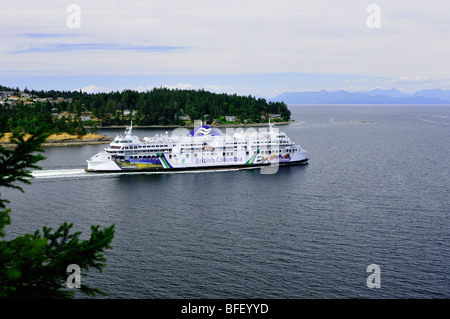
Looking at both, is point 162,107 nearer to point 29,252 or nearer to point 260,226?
point 260,226

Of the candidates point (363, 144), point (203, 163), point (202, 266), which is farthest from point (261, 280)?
point (363, 144)

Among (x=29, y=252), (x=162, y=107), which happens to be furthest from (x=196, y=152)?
(x=162, y=107)

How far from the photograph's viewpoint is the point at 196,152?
5731cm

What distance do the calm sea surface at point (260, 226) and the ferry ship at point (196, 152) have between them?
101 inches

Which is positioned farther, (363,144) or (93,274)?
(363,144)

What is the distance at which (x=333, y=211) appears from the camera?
117ft

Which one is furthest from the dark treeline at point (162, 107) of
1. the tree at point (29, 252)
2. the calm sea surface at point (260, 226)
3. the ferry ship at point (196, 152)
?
the tree at point (29, 252)

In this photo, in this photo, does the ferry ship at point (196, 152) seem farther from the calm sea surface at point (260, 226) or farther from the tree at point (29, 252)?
the tree at point (29, 252)

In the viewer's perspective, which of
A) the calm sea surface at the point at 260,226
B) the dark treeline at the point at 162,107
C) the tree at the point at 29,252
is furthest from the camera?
the dark treeline at the point at 162,107

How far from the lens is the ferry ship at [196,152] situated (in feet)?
180

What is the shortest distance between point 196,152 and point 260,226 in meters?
27.1

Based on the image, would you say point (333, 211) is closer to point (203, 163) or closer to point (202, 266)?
point (202, 266)

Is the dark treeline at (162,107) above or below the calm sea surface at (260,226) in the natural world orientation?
above
